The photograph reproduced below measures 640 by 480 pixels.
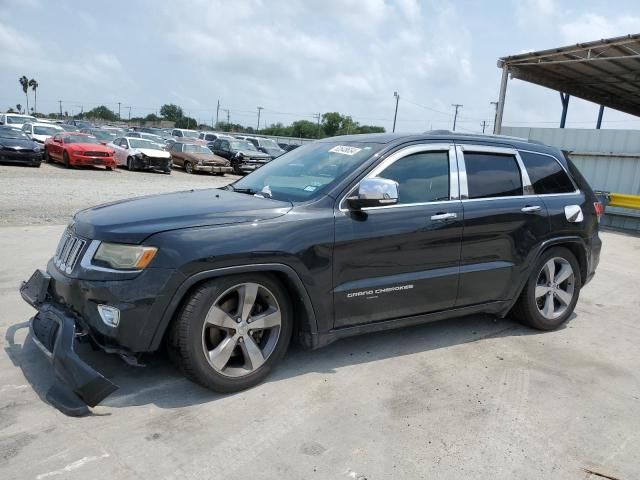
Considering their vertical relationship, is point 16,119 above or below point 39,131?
above

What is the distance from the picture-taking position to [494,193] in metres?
4.55

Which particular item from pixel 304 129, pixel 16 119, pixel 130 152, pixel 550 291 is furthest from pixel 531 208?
pixel 304 129

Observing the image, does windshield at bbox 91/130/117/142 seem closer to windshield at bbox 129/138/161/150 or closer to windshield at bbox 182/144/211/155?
windshield at bbox 182/144/211/155

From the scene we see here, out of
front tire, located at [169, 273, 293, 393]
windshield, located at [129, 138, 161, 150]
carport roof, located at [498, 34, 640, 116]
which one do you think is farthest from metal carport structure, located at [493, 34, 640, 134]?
windshield, located at [129, 138, 161, 150]

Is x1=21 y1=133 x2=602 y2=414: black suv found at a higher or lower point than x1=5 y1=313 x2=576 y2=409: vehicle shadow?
higher

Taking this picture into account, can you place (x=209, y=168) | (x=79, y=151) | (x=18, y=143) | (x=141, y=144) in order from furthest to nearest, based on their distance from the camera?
(x=209, y=168)
(x=141, y=144)
(x=79, y=151)
(x=18, y=143)

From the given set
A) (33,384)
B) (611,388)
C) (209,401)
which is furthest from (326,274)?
(611,388)

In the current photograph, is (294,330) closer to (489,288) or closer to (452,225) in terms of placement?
(452,225)

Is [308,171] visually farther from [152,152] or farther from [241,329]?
[152,152]

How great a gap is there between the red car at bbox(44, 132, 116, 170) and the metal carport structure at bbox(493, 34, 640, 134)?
14.8 metres

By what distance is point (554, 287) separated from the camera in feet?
16.7

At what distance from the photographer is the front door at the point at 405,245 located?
148 inches

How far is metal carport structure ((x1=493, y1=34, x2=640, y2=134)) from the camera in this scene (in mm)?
14312

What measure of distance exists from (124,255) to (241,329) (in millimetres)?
857
